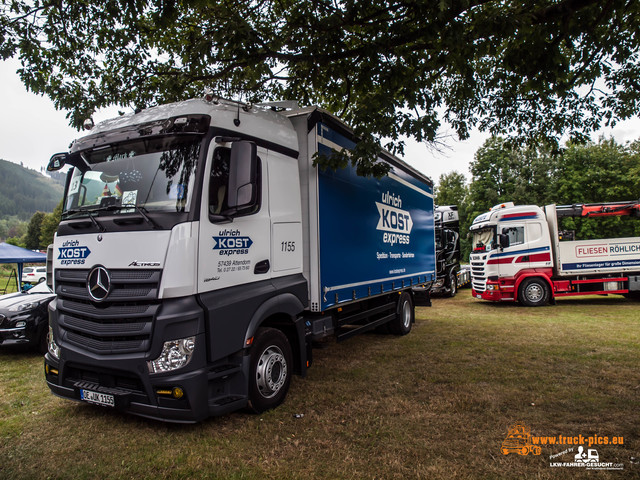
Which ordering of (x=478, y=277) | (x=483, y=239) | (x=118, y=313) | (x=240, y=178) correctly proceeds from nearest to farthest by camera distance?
(x=118, y=313)
(x=240, y=178)
(x=483, y=239)
(x=478, y=277)

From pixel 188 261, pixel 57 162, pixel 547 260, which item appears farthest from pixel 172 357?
pixel 547 260

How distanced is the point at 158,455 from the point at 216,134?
2895mm

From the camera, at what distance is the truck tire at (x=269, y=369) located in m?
4.04

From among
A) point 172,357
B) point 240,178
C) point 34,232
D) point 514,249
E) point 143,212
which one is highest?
point 34,232

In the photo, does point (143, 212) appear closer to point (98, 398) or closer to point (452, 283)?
point (98, 398)

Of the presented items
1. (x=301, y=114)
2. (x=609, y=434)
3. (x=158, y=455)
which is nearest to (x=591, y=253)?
(x=609, y=434)

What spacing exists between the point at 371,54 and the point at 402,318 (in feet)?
17.6

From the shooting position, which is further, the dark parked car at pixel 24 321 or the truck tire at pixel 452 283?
the truck tire at pixel 452 283

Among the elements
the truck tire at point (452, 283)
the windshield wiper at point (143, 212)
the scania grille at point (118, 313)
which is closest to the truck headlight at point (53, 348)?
the scania grille at point (118, 313)

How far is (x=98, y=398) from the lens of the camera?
3.60 meters

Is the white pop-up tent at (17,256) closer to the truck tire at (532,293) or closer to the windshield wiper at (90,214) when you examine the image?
the windshield wiper at (90,214)

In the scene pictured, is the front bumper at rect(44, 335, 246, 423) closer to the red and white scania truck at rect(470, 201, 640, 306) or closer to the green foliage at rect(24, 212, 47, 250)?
the red and white scania truck at rect(470, 201, 640, 306)

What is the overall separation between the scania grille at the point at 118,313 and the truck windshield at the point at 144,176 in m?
0.65

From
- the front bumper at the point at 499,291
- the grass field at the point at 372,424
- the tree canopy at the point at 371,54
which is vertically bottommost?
the grass field at the point at 372,424
